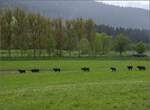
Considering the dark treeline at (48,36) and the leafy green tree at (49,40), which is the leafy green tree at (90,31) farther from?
the leafy green tree at (49,40)

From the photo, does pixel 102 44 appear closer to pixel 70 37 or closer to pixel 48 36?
pixel 70 37

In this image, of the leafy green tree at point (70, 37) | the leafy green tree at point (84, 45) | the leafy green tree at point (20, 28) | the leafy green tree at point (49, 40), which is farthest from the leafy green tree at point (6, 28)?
the leafy green tree at point (84, 45)

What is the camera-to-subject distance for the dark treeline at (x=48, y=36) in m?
99.6

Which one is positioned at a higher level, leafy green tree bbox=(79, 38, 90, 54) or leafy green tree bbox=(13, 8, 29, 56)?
leafy green tree bbox=(13, 8, 29, 56)

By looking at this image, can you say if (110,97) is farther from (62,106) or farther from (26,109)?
(26,109)

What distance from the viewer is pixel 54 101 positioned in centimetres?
1305

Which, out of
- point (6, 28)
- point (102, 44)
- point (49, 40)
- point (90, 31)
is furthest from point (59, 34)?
point (6, 28)

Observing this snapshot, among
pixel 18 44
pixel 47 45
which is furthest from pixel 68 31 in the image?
pixel 18 44

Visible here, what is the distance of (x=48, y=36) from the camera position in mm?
112875

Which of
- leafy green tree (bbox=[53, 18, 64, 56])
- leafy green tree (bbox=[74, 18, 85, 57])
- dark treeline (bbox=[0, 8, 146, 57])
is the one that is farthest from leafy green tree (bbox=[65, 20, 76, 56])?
leafy green tree (bbox=[53, 18, 64, 56])

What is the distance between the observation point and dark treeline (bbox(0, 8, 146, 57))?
99625 mm

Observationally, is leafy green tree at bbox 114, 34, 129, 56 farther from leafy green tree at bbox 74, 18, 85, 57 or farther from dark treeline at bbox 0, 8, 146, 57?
leafy green tree at bbox 74, 18, 85, 57

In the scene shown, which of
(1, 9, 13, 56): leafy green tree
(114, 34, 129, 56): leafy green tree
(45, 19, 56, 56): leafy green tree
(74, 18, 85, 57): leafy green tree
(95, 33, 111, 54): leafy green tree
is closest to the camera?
(1, 9, 13, 56): leafy green tree

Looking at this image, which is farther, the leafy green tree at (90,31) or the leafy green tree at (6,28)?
the leafy green tree at (90,31)
